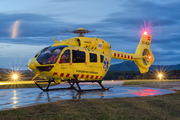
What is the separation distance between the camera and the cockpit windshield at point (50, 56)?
12430 mm

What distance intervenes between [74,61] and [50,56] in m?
1.82

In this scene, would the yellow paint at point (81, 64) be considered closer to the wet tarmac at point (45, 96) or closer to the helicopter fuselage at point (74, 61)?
the helicopter fuselage at point (74, 61)

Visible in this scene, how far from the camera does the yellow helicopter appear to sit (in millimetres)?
12555

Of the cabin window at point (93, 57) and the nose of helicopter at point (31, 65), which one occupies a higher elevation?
the cabin window at point (93, 57)

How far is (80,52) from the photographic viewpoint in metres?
13.8

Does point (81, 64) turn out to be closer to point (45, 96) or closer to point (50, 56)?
point (50, 56)

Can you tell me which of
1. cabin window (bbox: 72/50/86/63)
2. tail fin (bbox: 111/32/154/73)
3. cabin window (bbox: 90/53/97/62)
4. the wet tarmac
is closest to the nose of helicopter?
the wet tarmac

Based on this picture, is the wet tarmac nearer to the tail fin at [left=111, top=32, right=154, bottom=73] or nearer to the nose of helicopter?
the nose of helicopter

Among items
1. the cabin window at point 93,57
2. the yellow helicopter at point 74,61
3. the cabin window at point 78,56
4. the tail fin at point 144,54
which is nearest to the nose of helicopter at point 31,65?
the yellow helicopter at point 74,61

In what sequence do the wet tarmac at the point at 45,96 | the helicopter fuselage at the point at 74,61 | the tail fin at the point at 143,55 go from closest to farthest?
the wet tarmac at the point at 45,96 → the helicopter fuselage at the point at 74,61 → the tail fin at the point at 143,55

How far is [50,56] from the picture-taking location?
12477 mm

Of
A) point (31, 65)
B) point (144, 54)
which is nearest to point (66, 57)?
point (31, 65)

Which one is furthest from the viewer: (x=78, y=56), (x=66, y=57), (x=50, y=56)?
(x=78, y=56)

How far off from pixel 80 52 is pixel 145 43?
44.9ft
